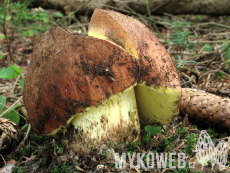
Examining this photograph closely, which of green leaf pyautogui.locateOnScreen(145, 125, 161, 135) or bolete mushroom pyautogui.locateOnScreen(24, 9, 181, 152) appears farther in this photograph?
green leaf pyautogui.locateOnScreen(145, 125, 161, 135)

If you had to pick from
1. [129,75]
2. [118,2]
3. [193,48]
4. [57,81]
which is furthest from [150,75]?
[118,2]

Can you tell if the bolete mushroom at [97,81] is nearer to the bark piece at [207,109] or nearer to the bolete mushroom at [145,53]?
the bolete mushroom at [145,53]

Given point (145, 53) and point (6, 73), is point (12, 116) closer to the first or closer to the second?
point (6, 73)

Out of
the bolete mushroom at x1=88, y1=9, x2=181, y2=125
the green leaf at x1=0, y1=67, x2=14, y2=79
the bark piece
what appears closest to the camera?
the bolete mushroom at x1=88, y1=9, x2=181, y2=125

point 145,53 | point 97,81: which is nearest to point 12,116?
point 97,81

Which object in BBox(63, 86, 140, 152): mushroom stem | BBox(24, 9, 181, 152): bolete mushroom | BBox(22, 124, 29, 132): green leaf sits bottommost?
BBox(22, 124, 29, 132): green leaf

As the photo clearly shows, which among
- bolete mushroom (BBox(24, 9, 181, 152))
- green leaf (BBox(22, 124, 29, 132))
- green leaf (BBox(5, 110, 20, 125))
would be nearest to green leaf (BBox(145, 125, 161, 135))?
bolete mushroom (BBox(24, 9, 181, 152))

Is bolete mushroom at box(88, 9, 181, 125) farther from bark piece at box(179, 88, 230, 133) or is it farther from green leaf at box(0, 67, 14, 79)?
green leaf at box(0, 67, 14, 79)

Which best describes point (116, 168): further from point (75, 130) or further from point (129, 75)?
point (129, 75)
